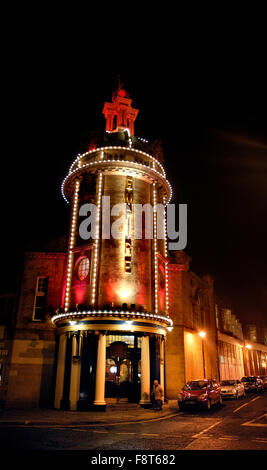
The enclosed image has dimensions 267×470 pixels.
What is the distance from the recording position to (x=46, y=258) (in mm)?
27250

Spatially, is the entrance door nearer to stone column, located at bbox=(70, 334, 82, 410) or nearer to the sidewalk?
stone column, located at bbox=(70, 334, 82, 410)

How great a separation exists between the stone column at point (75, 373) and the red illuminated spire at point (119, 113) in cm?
1848

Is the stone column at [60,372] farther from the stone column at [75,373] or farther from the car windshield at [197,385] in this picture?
the car windshield at [197,385]

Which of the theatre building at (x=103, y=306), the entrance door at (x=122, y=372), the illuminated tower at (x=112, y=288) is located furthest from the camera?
the entrance door at (x=122, y=372)

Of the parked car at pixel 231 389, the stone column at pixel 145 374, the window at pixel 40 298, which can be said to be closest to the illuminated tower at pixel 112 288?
the stone column at pixel 145 374

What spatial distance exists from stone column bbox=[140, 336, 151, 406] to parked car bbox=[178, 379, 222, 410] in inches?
80.5

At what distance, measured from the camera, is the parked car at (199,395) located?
1847 cm

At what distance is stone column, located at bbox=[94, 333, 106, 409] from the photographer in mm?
19312

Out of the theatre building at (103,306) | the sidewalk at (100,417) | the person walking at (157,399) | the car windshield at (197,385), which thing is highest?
the theatre building at (103,306)

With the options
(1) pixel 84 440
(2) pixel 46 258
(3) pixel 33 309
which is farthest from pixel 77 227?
(1) pixel 84 440
